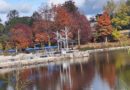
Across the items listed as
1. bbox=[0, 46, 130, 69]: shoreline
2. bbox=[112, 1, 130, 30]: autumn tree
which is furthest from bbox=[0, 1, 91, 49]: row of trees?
bbox=[0, 46, 130, 69]: shoreline

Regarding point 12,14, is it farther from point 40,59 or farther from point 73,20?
point 40,59

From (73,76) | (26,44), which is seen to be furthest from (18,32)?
(73,76)

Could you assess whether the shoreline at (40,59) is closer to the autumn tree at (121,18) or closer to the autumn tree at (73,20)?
the autumn tree at (73,20)

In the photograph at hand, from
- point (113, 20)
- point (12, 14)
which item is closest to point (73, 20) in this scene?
point (113, 20)

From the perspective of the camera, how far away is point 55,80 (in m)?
32.9

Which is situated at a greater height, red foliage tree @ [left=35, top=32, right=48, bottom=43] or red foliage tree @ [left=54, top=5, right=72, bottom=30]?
red foliage tree @ [left=54, top=5, right=72, bottom=30]

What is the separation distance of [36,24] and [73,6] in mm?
12215

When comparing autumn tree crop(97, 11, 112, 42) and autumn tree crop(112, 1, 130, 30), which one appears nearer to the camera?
autumn tree crop(97, 11, 112, 42)

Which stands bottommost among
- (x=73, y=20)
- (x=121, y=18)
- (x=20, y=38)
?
(x=20, y=38)

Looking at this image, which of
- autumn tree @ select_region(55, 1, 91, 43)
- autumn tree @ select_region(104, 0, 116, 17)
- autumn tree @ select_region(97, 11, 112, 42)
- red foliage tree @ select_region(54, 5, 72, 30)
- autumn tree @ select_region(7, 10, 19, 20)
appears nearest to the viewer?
red foliage tree @ select_region(54, 5, 72, 30)

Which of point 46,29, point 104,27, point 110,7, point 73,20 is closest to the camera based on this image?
point 46,29

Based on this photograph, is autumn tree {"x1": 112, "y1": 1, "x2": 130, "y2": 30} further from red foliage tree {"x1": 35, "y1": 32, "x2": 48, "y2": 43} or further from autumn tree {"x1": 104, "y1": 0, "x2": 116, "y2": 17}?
red foliage tree {"x1": 35, "y1": 32, "x2": 48, "y2": 43}

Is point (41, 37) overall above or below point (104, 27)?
below

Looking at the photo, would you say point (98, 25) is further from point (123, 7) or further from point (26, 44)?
point (26, 44)
